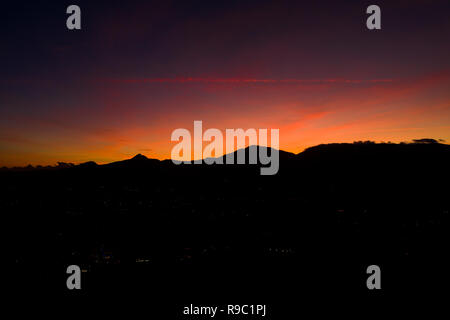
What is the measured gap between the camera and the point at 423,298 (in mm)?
34906

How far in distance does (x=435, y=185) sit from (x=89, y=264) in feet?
499

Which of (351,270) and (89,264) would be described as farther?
(89,264)

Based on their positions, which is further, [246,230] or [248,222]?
[248,222]

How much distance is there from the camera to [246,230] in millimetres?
87500

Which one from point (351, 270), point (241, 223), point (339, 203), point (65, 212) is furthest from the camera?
point (65, 212)

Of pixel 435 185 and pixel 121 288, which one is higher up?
pixel 435 185

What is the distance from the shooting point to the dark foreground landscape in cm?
4166

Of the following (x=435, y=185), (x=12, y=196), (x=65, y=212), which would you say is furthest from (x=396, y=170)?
(x=12, y=196)

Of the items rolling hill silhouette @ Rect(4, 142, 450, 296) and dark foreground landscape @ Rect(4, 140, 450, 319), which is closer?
dark foreground landscape @ Rect(4, 140, 450, 319)

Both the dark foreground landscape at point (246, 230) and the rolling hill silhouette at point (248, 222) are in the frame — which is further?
the rolling hill silhouette at point (248, 222)

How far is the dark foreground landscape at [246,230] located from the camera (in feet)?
137

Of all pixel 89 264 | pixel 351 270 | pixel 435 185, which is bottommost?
pixel 89 264
